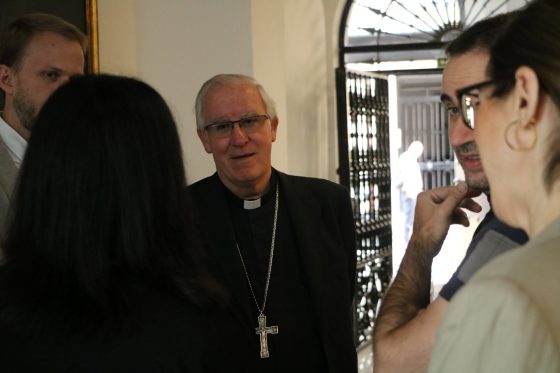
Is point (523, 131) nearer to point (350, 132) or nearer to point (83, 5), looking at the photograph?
point (83, 5)

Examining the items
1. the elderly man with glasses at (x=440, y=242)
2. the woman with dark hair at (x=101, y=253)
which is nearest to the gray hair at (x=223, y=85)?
the elderly man with glasses at (x=440, y=242)

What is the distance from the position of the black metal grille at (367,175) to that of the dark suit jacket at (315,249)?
13.7ft

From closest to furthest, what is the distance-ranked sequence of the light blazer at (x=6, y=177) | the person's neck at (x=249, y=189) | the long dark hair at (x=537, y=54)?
the long dark hair at (x=537, y=54) < the light blazer at (x=6, y=177) < the person's neck at (x=249, y=189)

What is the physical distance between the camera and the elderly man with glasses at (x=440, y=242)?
1.95 metres

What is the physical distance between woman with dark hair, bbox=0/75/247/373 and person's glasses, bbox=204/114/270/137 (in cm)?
181

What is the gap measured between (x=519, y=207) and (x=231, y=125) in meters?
2.47

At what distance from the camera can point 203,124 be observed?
3809 mm

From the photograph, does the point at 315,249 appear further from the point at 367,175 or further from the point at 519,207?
the point at 367,175

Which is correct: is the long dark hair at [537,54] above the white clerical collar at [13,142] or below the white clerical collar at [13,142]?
above

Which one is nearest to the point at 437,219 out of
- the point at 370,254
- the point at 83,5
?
the point at 83,5

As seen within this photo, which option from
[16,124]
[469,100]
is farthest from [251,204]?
[469,100]

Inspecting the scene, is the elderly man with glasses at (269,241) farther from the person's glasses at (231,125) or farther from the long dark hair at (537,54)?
the long dark hair at (537,54)

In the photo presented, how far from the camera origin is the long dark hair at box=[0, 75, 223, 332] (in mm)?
1787

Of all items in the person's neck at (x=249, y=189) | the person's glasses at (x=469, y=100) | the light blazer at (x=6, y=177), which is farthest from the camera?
the person's neck at (x=249, y=189)
